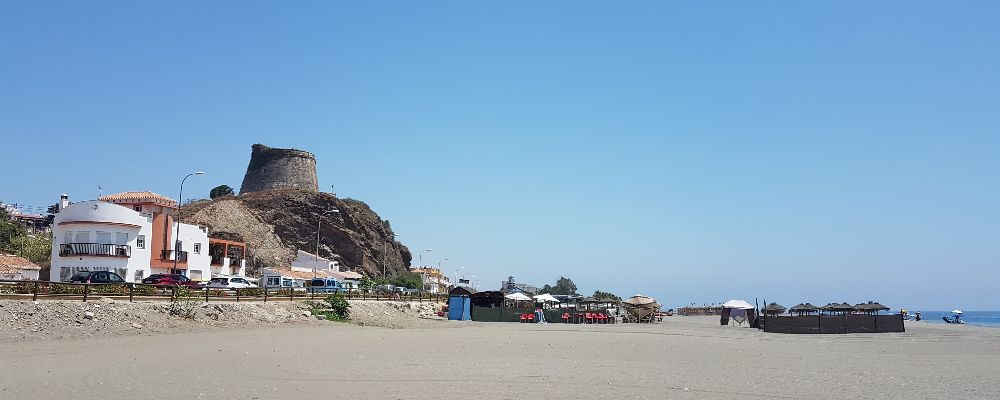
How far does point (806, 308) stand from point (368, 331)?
3578cm

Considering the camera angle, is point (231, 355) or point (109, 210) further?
point (109, 210)

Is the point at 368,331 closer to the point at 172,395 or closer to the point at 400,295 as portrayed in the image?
the point at 172,395

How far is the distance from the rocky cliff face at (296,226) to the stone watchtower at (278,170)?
14516 mm

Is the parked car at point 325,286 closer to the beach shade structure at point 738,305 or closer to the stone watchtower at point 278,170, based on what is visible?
the beach shade structure at point 738,305

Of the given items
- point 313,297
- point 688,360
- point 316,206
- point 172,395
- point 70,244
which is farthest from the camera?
point 316,206

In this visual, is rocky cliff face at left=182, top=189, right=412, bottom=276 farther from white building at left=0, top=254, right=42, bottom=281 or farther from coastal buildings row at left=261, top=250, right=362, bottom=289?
white building at left=0, top=254, right=42, bottom=281

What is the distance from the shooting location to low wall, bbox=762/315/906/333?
43719 mm

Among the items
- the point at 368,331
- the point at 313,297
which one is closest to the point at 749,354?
the point at 368,331

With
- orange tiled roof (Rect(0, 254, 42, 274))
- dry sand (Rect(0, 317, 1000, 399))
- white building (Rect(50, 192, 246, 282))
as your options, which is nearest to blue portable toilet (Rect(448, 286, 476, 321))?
white building (Rect(50, 192, 246, 282))

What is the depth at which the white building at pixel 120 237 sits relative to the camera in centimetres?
5184

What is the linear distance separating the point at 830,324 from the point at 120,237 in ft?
150

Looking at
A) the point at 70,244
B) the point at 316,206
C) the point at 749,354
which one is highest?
the point at 316,206

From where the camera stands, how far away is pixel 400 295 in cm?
5931

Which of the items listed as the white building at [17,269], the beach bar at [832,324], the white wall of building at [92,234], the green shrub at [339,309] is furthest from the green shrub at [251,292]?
the beach bar at [832,324]
